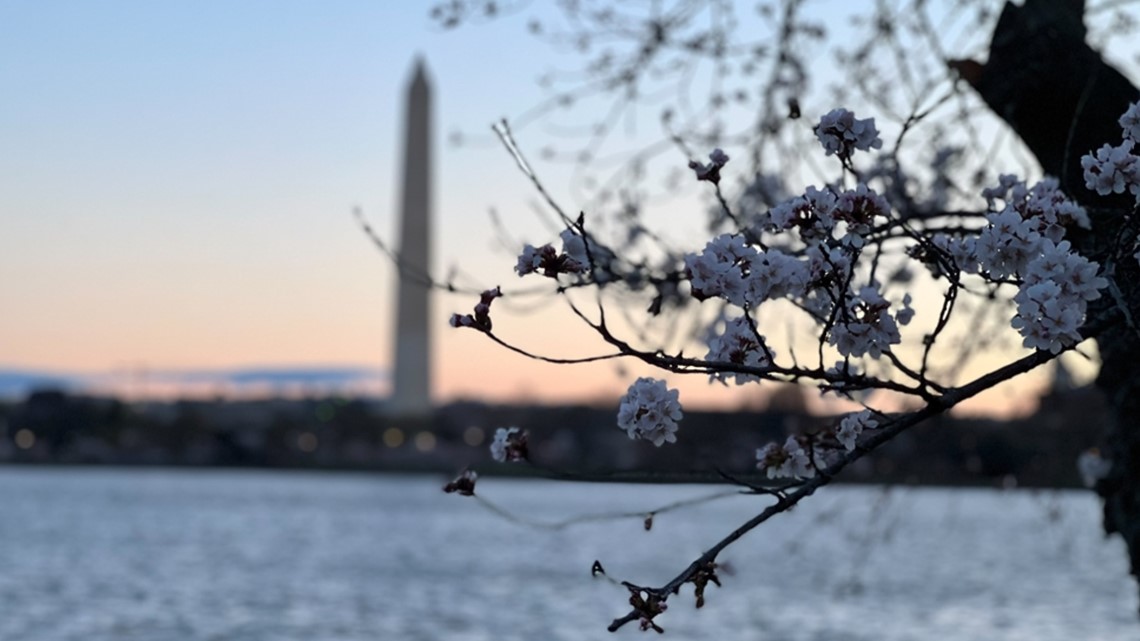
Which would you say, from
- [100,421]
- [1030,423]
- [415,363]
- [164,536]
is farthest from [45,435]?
[1030,423]

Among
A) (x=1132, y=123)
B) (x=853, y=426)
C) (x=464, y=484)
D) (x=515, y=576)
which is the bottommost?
(x=515, y=576)

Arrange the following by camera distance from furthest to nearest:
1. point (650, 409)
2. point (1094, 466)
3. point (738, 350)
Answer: point (1094, 466), point (738, 350), point (650, 409)

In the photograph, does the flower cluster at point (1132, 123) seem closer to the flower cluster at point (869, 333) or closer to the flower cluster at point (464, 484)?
the flower cluster at point (869, 333)

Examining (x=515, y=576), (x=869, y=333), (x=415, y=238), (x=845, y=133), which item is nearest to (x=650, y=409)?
(x=869, y=333)

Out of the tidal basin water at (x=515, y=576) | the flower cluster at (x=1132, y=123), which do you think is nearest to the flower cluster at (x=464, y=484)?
the tidal basin water at (x=515, y=576)

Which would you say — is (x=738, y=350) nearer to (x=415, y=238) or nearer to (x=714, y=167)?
(x=714, y=167)
